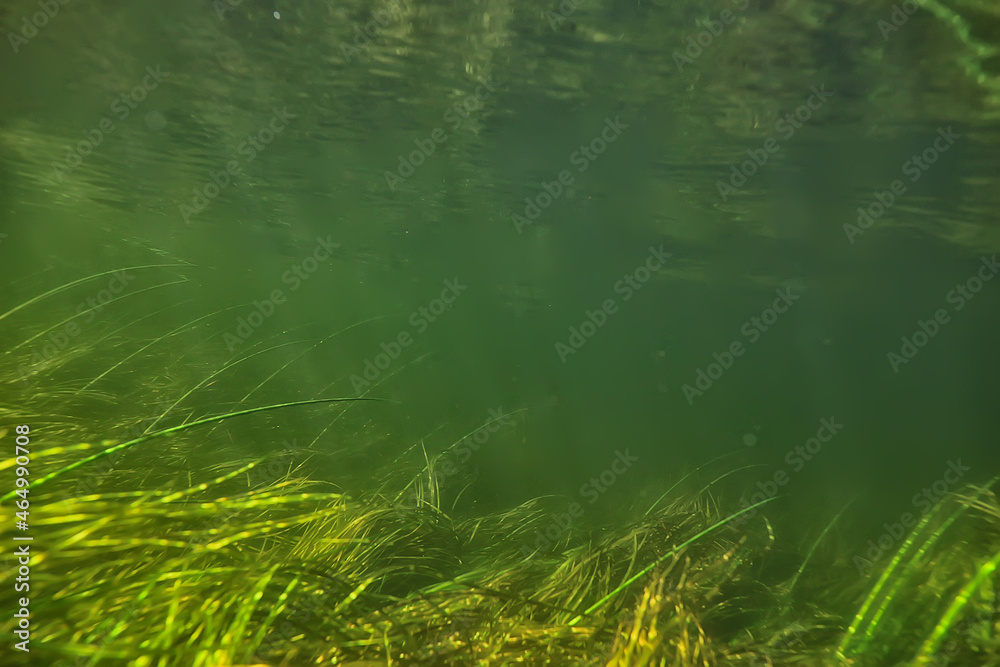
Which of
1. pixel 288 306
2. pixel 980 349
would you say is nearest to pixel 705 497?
pixel 980 349

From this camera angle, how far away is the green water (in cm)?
599

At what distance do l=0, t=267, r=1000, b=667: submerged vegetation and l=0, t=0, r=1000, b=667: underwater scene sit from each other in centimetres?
2

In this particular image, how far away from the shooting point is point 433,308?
11906 millimetres

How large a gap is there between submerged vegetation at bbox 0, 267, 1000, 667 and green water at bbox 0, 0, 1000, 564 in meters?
1.01

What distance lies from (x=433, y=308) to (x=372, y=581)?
32.3 feet

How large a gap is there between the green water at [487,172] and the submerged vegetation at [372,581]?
1012 mm

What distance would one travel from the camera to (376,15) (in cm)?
666

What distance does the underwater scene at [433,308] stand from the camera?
77.1 inches

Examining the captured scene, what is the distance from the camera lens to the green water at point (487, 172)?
5.99 meters

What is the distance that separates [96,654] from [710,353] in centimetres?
5367

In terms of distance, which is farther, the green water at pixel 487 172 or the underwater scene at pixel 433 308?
the green water at pixel 487 172

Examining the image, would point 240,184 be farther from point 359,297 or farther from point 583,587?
point 359,297

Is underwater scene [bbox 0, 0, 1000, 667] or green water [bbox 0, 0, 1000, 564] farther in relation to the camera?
green water [bbox 0, 0, 1000, 564]

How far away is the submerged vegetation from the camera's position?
1631 millimetres
